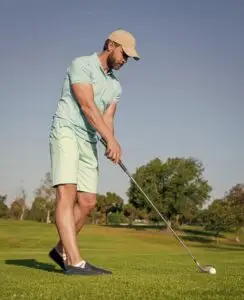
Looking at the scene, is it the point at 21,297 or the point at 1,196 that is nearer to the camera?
the point at 21,297

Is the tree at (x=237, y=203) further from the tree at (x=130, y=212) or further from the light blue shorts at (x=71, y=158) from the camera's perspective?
the light blue shorts at (x=71, y=158)

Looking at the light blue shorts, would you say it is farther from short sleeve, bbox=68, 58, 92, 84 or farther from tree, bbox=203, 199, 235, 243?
tree, bbox=203, 199, 235, 243

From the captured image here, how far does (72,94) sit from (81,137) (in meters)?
0.50

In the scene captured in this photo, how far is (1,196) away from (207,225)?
4663cm

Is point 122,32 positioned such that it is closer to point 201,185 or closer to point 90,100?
point 90,100

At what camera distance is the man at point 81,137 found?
5.55 metres

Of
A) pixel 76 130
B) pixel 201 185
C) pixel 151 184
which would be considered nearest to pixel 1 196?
pixel 151 184

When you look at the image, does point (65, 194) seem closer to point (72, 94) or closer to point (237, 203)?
point (72, 94)

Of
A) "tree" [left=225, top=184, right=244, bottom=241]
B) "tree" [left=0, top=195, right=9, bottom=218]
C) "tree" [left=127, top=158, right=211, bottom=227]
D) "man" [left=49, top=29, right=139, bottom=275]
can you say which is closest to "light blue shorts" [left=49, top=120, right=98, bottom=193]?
"man" [left=49, top=29, right=139, bottom=275]

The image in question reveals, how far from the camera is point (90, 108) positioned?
18.6 ft

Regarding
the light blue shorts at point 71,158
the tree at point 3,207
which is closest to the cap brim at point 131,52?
the light blue shorts at point 71,158

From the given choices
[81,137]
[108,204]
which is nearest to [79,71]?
[81,137]

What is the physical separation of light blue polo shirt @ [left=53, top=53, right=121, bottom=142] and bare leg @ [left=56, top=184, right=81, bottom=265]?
2.28 ft

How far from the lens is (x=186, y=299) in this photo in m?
3.32
